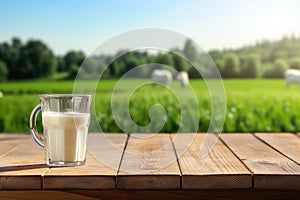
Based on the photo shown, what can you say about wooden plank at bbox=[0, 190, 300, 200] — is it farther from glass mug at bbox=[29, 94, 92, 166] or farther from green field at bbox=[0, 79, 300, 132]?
green field at bbox=[0, 79, 300, 132]

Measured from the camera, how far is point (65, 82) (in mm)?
4277

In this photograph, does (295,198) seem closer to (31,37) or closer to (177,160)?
(177,160)

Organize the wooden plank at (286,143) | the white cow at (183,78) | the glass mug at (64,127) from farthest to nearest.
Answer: the white cow at (183,78), the wooden plank at (286,143), the glass mug at (64,127)

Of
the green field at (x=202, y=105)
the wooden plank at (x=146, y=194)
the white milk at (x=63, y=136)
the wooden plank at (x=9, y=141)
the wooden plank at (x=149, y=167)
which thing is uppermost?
the white milk at (x=63, y=136)

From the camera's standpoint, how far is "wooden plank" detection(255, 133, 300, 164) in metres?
1.42

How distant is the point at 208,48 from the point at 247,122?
702mm

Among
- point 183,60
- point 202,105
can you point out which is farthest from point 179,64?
point 202,105

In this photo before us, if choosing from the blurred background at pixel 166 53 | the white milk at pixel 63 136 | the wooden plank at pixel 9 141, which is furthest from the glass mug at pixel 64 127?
the blurred background at pixel 166 53

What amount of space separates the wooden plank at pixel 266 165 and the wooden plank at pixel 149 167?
19 centimetres

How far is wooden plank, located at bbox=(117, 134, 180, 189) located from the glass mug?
126 millimetres

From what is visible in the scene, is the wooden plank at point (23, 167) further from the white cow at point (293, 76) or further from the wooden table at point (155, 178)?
the white cow at point (293, 76)

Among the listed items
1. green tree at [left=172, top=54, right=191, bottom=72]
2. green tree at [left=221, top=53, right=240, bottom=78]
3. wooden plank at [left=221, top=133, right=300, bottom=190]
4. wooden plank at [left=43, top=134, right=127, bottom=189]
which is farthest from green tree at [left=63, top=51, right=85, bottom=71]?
wooden plank at [left=43, top=134, right=127, bottom=189]

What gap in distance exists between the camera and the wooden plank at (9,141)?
1.50 metres

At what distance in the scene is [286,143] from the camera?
1657 millimetres
